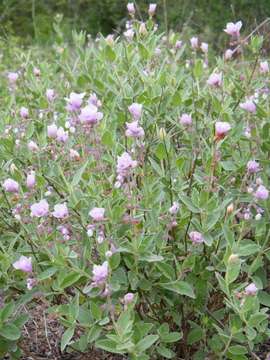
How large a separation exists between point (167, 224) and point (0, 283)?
1.83ft

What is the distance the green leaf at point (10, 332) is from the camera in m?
1.93

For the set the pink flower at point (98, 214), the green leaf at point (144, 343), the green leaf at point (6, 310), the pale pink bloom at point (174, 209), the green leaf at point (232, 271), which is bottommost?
the green leaf at point (6, 310)

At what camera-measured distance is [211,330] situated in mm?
2074

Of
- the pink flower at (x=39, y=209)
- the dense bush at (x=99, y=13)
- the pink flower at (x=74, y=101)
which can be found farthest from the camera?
the dense bush at (x=99, y=13)

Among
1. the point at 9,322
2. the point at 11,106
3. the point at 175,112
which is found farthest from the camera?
the point at 11,106

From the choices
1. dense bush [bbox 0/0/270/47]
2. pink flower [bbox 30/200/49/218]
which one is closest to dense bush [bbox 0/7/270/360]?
pink flower [bbox 30/200/49/218]

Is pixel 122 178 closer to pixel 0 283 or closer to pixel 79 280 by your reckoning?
pixel 79 280

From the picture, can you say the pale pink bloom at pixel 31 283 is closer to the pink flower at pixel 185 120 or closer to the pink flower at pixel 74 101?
the pink flower at pixel 74 101

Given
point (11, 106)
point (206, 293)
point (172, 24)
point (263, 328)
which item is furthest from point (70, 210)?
point (172, 24)

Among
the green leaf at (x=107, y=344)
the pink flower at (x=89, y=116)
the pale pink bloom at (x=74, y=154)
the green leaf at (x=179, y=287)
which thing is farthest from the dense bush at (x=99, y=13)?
the green leaf at (x=107, y=344)

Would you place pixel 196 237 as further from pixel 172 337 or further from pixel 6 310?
pixel 6 310

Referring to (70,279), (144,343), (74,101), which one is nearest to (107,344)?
(144,343)

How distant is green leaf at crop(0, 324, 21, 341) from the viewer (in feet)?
6.35

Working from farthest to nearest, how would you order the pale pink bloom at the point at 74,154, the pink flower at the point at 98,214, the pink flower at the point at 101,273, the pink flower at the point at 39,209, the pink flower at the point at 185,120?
1. the pink flower at the point at 185,120
2. the pale pink bloom at the point at 74,154
3. the pink flower at the point at 39,209
4. the pink flower at the point at 98,214
5. the pink flower at the point at 101,273
